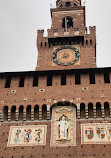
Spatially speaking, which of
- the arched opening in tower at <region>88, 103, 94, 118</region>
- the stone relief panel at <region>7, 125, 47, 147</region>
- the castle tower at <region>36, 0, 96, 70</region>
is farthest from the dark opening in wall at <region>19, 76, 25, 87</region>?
the arched opening in tower at <region>88, 103, 94, 118</region>

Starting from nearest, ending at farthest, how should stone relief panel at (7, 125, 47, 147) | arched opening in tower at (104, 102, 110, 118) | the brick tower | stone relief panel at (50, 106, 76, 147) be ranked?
the brick tower, stone relief panel at (50, 106, 76, 147), stone relief panel at (7, 125, 47, 147), arched opening in tower at (104, 102, 110, 118)

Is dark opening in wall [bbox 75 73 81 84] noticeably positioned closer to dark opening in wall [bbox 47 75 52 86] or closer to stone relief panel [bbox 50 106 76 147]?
dark opening in wall [bbox 47 75 52 86]

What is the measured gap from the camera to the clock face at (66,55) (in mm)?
26797

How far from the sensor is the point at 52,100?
2139 cm

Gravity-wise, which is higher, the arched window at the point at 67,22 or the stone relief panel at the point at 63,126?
the arched window at the point at 67,22

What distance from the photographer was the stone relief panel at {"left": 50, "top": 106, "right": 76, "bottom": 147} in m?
19.7

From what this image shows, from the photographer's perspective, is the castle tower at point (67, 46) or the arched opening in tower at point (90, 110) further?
the castle tower at point (67, 46)

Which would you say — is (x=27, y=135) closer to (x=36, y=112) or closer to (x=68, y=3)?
(x=36, y=112)

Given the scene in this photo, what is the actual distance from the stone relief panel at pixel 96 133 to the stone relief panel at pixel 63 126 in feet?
2.10

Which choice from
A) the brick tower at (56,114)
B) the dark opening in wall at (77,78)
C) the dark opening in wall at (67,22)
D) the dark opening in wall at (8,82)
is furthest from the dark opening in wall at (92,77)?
the dark opening in wall at (67,22)

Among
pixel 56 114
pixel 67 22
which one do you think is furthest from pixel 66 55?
pixel 56 114

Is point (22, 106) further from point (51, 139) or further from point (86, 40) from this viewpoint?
point (86, 40)

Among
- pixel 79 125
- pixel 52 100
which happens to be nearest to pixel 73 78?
pixel 52 100

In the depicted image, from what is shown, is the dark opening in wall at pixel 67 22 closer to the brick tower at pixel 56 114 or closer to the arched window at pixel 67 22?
the arched window at pixel 67 22
